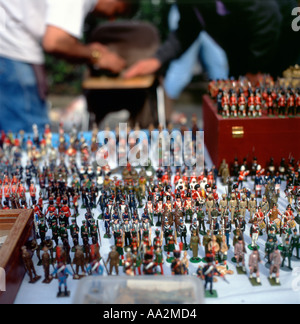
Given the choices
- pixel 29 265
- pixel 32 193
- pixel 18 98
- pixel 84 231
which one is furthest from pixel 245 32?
pixel 29 265

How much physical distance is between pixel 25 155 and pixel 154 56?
606 cm

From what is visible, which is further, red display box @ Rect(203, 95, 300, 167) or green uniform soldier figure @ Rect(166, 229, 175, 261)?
red display box @ Rect(203, 95, 300, 167)

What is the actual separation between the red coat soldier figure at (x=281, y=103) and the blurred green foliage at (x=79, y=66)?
6.21m

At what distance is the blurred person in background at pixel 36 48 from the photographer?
14.0 metres

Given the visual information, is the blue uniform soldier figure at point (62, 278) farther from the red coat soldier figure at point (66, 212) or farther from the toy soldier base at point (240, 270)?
the toy soldier base at point (240, 270)

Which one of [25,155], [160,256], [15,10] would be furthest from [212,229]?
[15,10]

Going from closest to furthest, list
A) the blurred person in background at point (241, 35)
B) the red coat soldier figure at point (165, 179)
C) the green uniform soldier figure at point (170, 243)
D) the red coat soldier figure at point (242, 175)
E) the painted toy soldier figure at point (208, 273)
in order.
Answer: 1. the painted toy soldier figure at point (208, 273)
2. the green uniform soldier figure at point (170, 243)
3. the red coat soldier figure at point (165, 179)
4. the red coat soldier figure at point (242, 175)
5. the blurred person in background at point (241, 35)

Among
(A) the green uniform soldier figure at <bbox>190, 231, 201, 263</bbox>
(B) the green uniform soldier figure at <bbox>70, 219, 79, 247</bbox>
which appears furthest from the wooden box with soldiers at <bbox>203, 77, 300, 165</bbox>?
(B) the green uniform soldier figure at <bbox>70, 219, 79, 247</bbox>

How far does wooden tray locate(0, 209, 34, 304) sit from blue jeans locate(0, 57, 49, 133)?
776 centimetres

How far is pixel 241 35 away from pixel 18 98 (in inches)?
321

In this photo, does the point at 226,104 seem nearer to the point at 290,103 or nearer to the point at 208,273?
the point at 290,103

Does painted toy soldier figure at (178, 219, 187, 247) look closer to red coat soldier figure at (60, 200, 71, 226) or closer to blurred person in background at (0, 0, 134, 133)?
red coat soldier figure at (60, 200, 71, 226)

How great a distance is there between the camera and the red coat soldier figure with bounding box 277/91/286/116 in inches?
411

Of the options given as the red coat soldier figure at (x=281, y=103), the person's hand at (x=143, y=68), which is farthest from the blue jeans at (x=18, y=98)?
the red coat soldier figure at (x=281, y=103)
